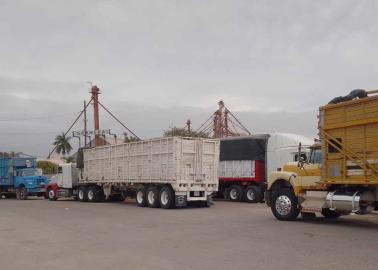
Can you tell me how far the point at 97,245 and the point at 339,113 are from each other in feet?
25.3

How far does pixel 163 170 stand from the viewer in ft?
74.9

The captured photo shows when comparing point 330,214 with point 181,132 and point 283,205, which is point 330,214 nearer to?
point 283,205

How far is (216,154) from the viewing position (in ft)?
78.8

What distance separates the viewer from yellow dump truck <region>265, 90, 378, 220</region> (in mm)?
13375

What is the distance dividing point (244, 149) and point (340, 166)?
1382 cm

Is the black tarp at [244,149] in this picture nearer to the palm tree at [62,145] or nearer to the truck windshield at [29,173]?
the truck windshield at [29,173]

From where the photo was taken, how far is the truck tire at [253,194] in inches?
1045

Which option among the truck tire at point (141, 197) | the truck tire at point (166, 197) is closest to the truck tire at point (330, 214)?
the truck tire at point (166, 197)

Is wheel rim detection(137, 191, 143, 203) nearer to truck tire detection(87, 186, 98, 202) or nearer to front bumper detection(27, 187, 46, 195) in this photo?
truck tire detection(87, 186, 98, 202)

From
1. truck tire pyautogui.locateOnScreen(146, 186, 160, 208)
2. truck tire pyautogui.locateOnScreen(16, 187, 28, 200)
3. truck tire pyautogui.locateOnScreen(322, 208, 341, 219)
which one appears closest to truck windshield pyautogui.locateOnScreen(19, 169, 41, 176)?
truck tire pyautogui.locateOnScreen(16, 187, 28, 200)

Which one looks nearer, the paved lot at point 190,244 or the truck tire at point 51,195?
the paved lot at point 190,244

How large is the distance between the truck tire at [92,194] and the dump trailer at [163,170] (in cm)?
112

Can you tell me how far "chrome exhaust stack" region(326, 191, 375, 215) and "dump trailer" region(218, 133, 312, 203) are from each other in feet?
37.5

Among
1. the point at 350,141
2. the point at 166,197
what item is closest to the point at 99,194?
the point at 166,197
